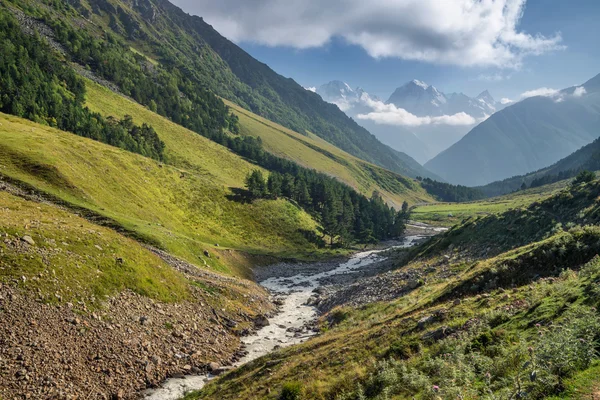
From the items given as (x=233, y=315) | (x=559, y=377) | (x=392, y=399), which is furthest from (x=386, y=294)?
(x=559, y=377)

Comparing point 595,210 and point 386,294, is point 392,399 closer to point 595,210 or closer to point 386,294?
point 386,294

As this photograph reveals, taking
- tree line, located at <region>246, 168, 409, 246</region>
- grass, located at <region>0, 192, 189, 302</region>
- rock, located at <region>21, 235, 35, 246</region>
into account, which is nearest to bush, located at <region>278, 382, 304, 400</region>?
grass, located at <region>0, 192, 189, 302</region>

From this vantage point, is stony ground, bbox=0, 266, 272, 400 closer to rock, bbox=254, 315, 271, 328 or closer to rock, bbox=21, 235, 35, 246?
rock, bbox=21, 235, 35, 246

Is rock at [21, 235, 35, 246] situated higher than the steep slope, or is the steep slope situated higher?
rock at [21, 235, 35, 246]

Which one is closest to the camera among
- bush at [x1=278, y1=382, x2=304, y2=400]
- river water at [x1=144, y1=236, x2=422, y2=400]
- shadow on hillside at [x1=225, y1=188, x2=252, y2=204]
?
bush at [x1=278, y1=382, x2=304, y2=400]

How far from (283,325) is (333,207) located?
95240mm

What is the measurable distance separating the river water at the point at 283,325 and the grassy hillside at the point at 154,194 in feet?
50.2

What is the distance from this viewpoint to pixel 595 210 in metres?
34.0

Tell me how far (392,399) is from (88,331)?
889 inches

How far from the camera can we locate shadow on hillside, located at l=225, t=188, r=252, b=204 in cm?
11106

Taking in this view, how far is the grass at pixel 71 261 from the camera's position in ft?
82.4

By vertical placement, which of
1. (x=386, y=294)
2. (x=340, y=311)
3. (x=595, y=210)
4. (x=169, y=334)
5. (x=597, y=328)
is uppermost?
(x=595, y=210)

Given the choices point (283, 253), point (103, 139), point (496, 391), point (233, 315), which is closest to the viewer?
point (496, 391)

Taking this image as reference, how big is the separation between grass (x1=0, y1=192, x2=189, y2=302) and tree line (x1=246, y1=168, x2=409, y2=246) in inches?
3198
